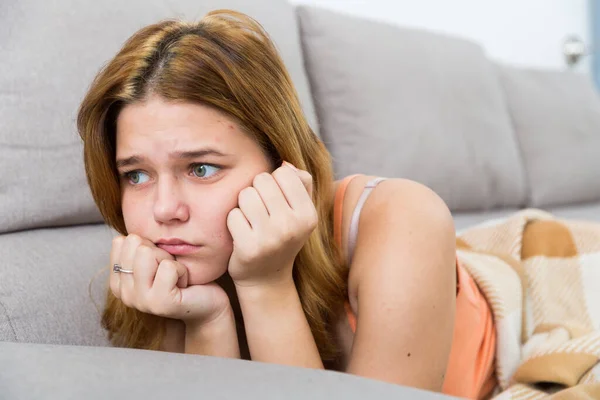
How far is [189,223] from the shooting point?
806 mm

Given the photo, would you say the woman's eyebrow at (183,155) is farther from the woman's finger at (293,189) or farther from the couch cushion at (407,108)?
the couch cushion at (407,108)

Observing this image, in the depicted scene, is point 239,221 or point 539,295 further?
point 539,295

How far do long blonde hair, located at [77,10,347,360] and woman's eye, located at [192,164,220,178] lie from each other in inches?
Answer: 2.7

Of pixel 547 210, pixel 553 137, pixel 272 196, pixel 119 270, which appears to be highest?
pixel 272 196

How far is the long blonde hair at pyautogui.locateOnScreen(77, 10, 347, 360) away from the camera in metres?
0.83

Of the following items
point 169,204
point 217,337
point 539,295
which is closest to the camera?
point 169,204

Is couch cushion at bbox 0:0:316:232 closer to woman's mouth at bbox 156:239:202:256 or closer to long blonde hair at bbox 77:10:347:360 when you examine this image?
long blonde hair at bbox 77:10:347:360

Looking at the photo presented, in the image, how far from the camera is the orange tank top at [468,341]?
40.3 inches

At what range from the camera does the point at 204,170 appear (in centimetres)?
82

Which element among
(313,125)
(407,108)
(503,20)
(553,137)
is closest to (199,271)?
(313,125)

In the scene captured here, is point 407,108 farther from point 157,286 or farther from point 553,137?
point 157,286

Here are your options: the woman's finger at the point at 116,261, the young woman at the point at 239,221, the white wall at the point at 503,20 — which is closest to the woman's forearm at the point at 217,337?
the young woman at the point at 239,221

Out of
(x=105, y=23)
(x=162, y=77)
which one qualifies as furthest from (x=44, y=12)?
(x=162, y=77)

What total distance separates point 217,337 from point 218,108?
305mm
